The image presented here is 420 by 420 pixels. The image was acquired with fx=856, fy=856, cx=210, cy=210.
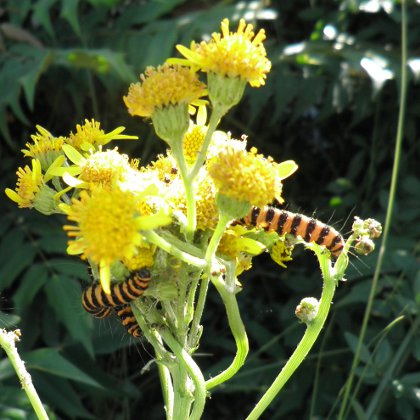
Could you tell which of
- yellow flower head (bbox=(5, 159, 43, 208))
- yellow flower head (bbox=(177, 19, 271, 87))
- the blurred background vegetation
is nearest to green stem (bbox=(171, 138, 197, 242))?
yellow flower head (bbox=(177, 19, 271, 87))

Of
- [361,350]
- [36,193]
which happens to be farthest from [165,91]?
[361,350]

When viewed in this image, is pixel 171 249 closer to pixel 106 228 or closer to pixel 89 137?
pixel 106 228

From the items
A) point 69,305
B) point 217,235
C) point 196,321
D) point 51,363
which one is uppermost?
point 217,235

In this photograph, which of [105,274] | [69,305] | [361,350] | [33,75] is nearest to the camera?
[105,274]

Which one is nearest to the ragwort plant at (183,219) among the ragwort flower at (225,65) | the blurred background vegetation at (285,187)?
the ragwort flower at (225,65)

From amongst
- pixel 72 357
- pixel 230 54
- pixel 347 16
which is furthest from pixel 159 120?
pixel 347 16

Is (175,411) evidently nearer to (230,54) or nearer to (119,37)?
(230,54)

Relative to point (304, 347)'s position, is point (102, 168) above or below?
above

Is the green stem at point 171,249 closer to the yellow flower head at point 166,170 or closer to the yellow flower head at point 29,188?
the yellow flower head at point 166,170
